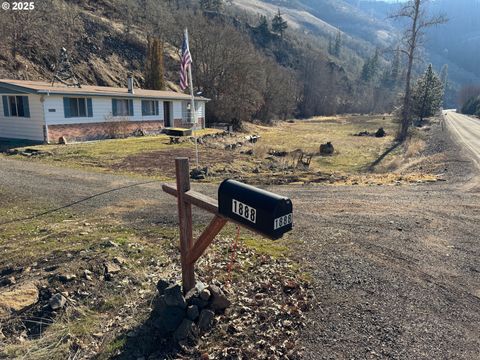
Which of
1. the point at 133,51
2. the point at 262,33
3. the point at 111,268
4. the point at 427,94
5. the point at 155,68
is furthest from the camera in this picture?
the point at 262,33

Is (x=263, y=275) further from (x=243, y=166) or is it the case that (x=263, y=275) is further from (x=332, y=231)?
(x=243, y=166)

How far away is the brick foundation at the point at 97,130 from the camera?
20094 mm

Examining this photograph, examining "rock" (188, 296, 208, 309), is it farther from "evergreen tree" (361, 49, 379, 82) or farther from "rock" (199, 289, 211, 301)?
"evergreen tree" (361, 49, 379, 82)

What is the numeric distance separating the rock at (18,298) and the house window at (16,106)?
18060mm

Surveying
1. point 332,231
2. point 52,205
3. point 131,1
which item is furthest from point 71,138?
point 131,1

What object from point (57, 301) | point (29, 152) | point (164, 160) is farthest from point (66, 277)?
point (29, 152)

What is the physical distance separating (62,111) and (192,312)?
19.7 metres

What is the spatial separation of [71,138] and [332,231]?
18.6 meters

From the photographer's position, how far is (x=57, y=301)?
4.42 metres

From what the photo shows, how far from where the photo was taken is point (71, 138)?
69.3 ft

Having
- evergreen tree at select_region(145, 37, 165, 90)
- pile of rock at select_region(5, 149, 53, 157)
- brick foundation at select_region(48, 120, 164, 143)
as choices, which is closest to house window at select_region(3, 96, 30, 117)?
brick foundation at select_region(48, 120, 164, 143)

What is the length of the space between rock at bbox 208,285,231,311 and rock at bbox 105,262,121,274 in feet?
5.78

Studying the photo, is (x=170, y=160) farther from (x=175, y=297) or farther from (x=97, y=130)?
(x=175, y=297)

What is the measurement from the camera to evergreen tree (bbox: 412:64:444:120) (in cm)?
4781
